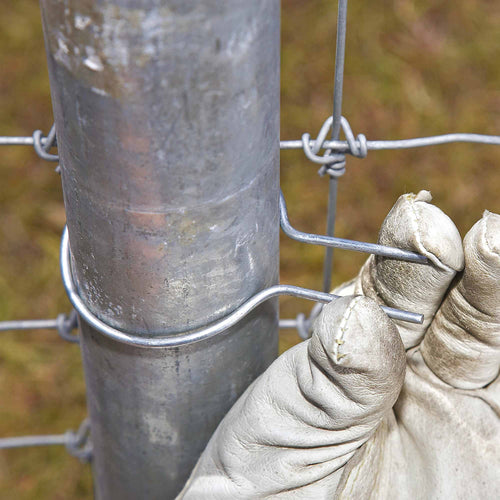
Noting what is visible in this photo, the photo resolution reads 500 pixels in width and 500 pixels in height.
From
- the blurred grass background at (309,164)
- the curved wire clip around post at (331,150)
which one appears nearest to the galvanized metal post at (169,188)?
the curved wire clip around post at (331,150)

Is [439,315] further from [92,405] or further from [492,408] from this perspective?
[92,405]

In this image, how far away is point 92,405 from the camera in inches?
25.5

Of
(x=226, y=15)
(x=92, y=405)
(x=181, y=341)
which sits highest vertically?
(x=226, y=15)

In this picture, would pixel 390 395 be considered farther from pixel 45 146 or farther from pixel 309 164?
pixel 309 164

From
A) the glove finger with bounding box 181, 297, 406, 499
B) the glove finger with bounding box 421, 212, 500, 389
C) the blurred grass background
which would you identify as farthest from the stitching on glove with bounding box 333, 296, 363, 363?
the blurred grass background

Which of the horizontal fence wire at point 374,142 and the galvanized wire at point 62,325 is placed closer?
the horizontal fence wire at point 374,142

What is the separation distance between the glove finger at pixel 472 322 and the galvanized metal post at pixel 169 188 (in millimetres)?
135

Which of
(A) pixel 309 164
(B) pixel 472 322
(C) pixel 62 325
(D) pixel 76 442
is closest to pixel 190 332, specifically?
Result: (B) pixel 472 322

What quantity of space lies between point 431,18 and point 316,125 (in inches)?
22.0

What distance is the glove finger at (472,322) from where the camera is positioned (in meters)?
0.52

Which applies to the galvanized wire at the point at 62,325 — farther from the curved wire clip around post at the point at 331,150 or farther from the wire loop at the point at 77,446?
the curved wire clip around post at the point at 331,150

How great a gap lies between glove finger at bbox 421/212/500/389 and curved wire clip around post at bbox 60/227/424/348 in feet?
0.14

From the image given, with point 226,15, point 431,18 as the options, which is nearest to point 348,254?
point 431,18

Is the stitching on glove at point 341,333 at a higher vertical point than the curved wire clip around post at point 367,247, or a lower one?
lower
